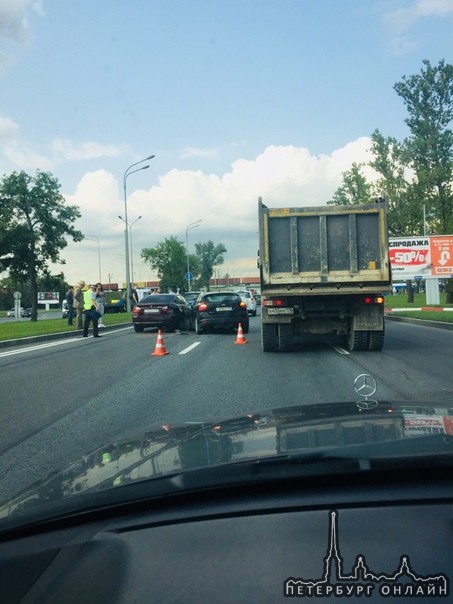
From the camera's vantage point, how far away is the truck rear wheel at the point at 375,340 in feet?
44.1

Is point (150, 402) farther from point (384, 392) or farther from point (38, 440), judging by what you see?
point (384, 392)

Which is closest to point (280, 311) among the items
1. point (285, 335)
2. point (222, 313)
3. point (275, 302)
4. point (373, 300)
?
point (275, 302)

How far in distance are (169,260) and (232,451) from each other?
106643 millimetres

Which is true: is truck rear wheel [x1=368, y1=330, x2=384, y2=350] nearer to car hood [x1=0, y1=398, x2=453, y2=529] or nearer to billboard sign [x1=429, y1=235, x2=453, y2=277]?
car hood [x1=0, y1=398, x2=453, y2=529]

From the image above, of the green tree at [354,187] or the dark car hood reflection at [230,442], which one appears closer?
the dark car hood reflection at [230,442]

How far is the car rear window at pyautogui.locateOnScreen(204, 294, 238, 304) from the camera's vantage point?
21.6 meters

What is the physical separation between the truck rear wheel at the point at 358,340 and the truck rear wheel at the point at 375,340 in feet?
0.27

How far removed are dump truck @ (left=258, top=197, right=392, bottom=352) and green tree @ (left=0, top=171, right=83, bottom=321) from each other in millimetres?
36654

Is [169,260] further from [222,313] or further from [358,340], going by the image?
[358,340]

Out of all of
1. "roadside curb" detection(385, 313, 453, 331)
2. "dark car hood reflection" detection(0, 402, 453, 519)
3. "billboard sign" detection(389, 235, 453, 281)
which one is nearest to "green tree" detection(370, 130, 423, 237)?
"billboard sign" detection(389, 235, 453, 281)

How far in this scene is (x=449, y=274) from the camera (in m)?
35.2

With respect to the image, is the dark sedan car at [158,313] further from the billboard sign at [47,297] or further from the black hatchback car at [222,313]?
the billboard sign at [47,297]

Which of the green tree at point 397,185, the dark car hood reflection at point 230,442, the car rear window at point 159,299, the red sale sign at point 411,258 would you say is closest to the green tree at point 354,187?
the green tree at point 397,185

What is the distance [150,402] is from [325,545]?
6.44 m
